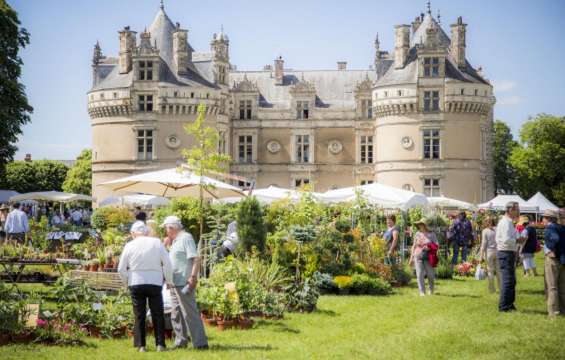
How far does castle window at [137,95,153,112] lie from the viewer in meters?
51.3

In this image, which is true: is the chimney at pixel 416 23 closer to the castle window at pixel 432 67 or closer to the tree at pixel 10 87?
the castle window at pixel 432 67

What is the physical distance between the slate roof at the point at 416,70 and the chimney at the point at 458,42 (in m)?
0.32

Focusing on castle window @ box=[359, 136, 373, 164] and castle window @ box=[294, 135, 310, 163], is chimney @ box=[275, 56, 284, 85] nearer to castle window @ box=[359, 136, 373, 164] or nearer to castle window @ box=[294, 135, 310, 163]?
castle window @ box=[294, 135, 310, 163]

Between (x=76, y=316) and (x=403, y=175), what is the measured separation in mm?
39232

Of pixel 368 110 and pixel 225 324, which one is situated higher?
pixel 368 110

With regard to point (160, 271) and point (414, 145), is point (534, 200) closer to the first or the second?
point (414, 145)

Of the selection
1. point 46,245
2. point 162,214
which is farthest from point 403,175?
point 46,245

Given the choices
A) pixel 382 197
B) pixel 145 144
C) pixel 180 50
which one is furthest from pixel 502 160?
pixel 382 197

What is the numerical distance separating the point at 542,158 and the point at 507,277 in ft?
170

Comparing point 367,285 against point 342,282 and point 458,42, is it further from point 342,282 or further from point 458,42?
point 458,42

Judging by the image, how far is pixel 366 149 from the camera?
178 ft

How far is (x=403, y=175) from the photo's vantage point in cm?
5022

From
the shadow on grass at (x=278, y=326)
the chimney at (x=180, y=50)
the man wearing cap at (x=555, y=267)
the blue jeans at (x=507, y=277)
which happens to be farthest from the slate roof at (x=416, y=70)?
the shadow on grass at (x=278, y=326)

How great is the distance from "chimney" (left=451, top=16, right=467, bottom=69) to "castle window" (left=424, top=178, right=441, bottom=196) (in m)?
7.26
